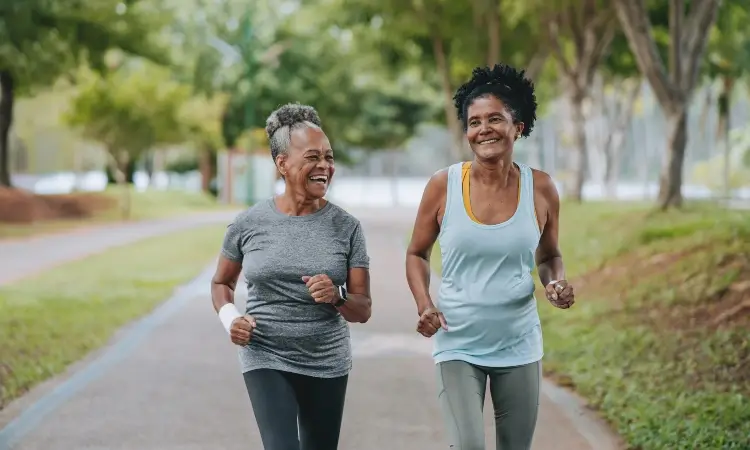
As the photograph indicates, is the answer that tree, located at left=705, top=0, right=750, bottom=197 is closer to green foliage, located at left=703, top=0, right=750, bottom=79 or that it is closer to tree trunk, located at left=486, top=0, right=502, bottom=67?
green foliage, located at left=703, top=0, right=750, bottom=79

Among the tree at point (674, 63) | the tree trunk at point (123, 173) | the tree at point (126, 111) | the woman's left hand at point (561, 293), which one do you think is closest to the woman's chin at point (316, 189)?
the woman's left hand at point (561, 293)

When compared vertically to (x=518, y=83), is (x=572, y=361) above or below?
below

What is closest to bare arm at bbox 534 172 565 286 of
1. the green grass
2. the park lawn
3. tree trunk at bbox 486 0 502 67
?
the park lawn

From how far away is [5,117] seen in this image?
34.1 meters

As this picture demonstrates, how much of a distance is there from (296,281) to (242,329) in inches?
9.9

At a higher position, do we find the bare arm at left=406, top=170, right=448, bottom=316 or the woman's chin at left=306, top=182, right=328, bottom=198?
the woman's chin at left=306, top=182, right=328, bottom=198

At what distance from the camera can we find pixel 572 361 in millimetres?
9469

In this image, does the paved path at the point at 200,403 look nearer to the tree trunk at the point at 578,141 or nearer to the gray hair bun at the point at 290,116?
the gray hair bun at the point at 290,116

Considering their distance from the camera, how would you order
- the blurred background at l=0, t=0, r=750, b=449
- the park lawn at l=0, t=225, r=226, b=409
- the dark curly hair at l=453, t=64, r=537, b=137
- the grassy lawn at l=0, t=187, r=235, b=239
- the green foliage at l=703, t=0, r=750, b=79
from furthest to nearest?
the grassy lawn at l=0, t=187, r=235, b=239, the green foliage at l=703, t=0, r=750, b=79, the park lawn at l=0, t=225, r=226, b=409, the blurred background at l=0, t=0, r=750, b=449, the dark curly hair at l=453, t=64, r=537, b=137

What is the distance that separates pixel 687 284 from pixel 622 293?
1.19 metres

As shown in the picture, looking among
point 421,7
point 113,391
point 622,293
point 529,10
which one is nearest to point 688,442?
point 113,391

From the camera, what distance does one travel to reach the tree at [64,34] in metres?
21.9

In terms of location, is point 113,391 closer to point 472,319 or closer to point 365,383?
point 365,383

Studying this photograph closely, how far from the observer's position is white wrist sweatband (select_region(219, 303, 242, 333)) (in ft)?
13.6
